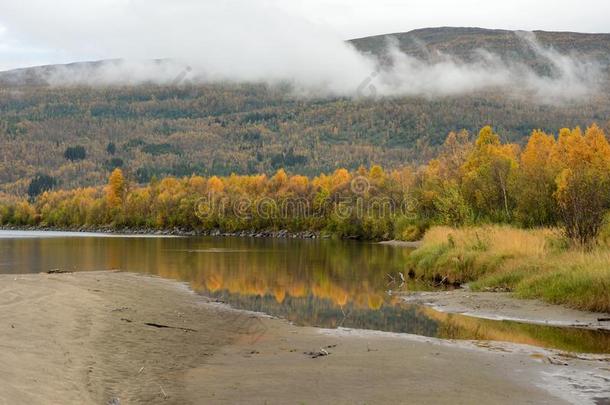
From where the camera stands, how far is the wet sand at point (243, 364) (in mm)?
15023

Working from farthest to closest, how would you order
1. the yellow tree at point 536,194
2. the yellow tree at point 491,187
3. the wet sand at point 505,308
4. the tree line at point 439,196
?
the yellow tree at point 491,187
the yellow tree at point 536,194
the tree line at point 439,196
the wet sand at point 505,308

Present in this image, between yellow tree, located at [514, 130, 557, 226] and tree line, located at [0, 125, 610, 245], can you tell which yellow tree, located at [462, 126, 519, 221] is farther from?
yellow tree, located at [514, 130, 557, 226]

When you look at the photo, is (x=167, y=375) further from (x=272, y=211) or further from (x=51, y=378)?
(x=272, y=211)

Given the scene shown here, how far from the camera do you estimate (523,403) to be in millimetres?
14703

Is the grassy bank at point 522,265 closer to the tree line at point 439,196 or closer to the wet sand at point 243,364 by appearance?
the tree line at point 439,196

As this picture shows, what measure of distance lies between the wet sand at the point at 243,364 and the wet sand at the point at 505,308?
537 cm

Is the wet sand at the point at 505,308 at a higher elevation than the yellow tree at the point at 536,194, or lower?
lower

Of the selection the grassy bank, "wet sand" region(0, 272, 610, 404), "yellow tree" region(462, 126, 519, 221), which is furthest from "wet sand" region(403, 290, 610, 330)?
"yellow tree" region(462, 126, 519, 221)

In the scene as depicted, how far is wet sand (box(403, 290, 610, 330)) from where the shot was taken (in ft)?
84.3

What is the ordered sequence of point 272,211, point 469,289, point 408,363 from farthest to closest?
point 272,211 → point 469,289 → point 408,363

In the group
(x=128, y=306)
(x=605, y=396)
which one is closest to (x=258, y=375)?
(x=605, y=396)

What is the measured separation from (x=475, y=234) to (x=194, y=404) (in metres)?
34.0

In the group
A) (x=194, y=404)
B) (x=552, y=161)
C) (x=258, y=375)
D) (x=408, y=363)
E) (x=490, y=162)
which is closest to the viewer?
(x=194, y=404)

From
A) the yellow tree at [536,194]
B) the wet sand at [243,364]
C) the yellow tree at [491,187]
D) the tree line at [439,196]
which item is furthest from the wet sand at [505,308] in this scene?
the yellow tree at [491,187]
